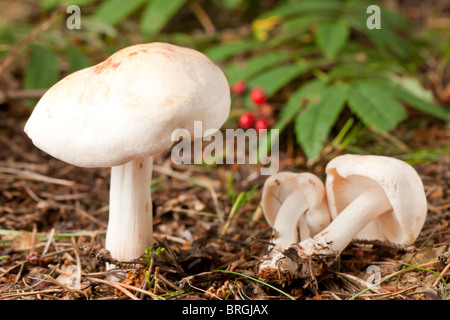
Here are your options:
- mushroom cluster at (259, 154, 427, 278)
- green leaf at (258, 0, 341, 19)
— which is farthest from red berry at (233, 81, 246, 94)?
mushroom cluster at (259, 154, 427, 278)

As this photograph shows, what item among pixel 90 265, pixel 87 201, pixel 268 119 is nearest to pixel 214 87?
pixel 90 265

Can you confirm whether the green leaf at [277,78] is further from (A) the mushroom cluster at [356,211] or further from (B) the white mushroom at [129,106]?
(B) the white mushroom at [129,106]

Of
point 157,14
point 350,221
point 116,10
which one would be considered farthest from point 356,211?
point 116,10

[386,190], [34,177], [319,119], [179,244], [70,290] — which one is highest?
[319,119]

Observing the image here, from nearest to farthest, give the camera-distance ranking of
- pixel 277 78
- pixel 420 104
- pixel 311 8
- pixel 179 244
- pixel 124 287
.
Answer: pixel 124 287, pixel 179 244, pixel 420 104, pixel 277 78, pixel 311 8

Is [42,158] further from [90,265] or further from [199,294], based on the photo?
[199,294]

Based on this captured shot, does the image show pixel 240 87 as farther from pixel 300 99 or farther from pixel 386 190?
pixel 386 190

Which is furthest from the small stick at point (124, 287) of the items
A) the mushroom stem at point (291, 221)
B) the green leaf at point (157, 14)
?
the green leaf at point (157, 14)
